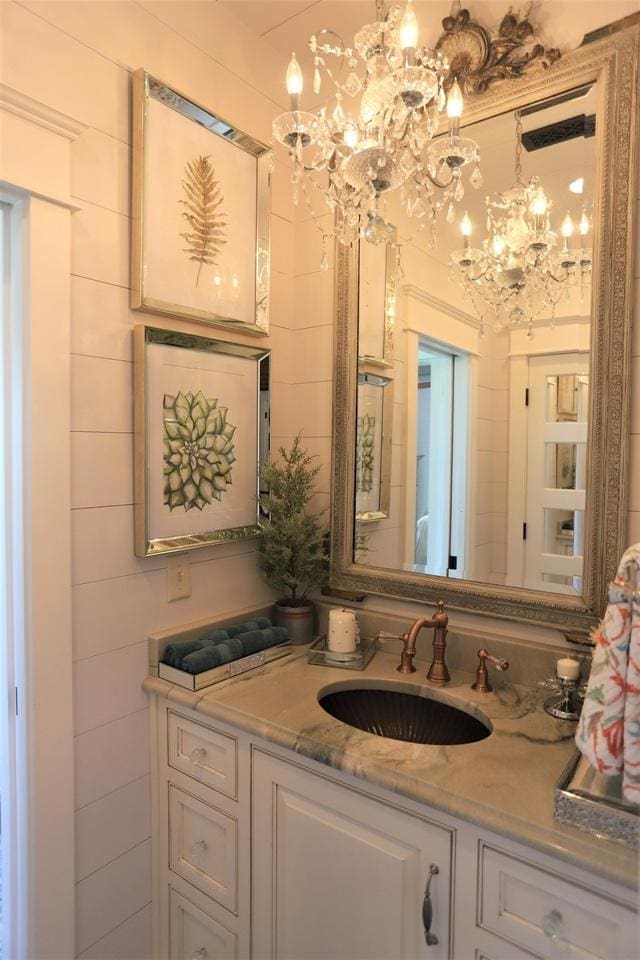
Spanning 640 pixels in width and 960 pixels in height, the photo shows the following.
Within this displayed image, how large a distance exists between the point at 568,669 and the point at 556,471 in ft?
1.55

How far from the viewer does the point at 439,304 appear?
160 centimetres

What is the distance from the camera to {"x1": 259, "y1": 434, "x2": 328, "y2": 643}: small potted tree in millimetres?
1745

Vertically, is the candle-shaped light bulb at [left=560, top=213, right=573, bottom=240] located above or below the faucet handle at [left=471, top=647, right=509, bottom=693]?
above

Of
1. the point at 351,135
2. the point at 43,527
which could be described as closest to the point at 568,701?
the point at 43,527

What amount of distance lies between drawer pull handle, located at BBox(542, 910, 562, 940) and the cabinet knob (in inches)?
32.2

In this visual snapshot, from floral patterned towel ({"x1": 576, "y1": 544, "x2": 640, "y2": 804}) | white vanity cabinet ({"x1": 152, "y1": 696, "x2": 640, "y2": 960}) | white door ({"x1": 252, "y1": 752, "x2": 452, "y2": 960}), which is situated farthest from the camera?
white door ({"x1": 252, "y1": 752, "x2": 452, "y2": 960})

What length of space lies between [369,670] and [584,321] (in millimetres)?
1061

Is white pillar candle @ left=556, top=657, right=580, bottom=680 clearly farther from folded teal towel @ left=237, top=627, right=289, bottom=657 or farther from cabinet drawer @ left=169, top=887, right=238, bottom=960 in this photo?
cabinet drawer @ left=169, top=887, right=238, bottom=960

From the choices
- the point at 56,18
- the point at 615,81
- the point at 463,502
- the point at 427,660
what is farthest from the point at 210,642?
the point at 615,81

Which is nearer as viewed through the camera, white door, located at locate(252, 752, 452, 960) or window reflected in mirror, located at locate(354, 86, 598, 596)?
white door, located at locate(252, 752, 452, 960)

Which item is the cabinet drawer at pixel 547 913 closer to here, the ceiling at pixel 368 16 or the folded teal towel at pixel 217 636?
the folded teal towel at pixel 217 636

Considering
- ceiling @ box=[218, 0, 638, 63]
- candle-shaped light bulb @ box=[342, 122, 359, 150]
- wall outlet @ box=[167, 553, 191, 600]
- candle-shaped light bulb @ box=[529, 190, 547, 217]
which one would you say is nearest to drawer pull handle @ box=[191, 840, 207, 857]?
wall outlet @ box=[167, 553, 191, 600]

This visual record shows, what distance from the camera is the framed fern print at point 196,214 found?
1419 millimetres

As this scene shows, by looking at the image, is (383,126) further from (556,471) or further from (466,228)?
(556,471)
